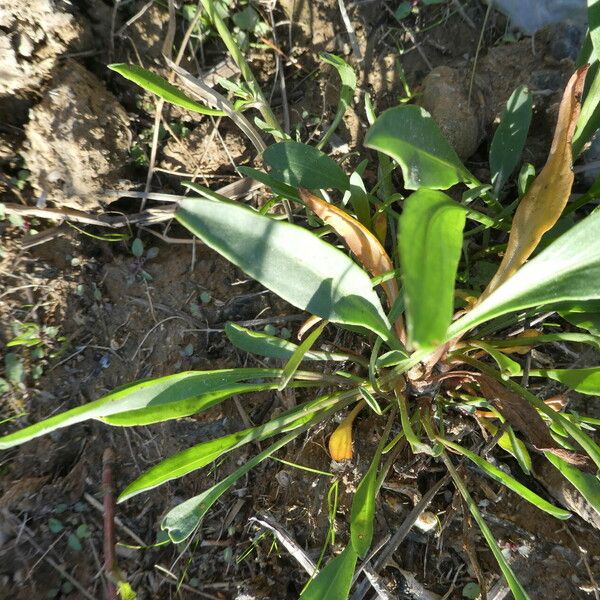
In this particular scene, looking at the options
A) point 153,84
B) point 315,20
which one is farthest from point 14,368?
point 315,20

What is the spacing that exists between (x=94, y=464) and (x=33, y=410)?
0.62ft

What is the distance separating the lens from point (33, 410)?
1.34 meters

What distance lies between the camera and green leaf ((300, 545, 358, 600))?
0.98 m

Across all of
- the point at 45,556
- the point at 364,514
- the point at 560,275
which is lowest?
the point at 45,556

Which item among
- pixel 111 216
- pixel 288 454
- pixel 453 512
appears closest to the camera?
pixel 453 512

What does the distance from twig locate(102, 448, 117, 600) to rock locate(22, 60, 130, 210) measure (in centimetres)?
59

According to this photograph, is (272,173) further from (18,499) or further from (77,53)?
(18,499)

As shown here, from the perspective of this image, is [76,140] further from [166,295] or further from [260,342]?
[260,342]

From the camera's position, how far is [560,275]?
809 millimetres

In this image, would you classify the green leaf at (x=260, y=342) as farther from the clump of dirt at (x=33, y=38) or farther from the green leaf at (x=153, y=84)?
the clump of dirt at (x=33, y=38)

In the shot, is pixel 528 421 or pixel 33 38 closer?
pixel 528 421

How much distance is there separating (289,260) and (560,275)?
1.28ft

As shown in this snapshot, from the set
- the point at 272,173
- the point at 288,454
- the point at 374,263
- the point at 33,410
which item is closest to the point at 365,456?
the point at 288,454

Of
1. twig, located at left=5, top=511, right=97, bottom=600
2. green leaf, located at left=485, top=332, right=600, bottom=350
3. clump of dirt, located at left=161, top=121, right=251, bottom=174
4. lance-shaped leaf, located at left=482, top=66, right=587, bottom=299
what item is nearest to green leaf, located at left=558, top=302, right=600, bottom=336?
green leaf, located at left=485, top=332, right=600, bottom=350
